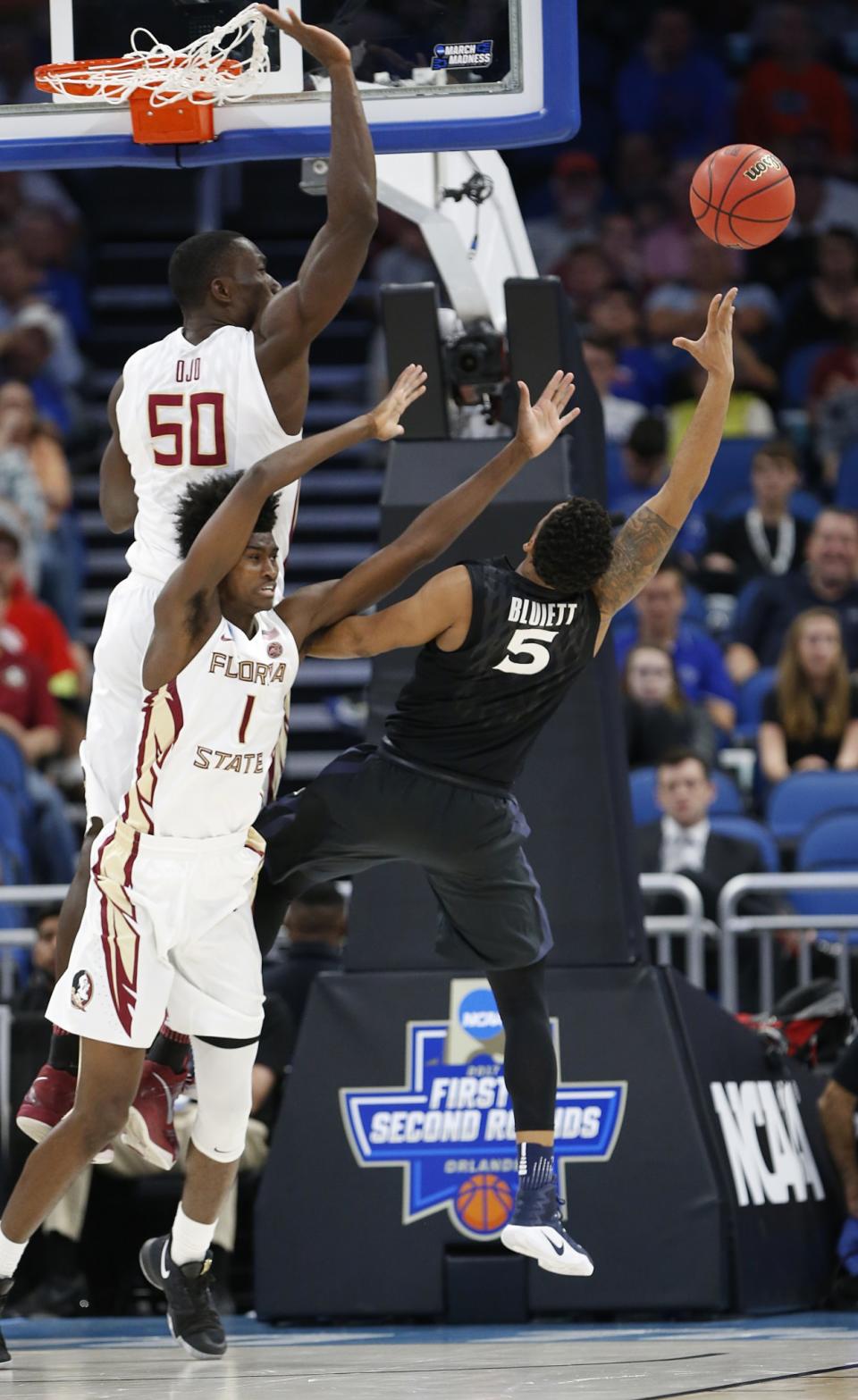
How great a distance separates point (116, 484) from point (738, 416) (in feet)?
27.3

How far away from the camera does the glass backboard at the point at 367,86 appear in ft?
21.1

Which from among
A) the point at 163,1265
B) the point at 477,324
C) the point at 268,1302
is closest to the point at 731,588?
the point at 477,324

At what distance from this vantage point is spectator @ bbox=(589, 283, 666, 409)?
1466 centimetres

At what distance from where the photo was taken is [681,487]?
661 cm

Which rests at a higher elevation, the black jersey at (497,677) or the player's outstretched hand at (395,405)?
the player's outstretched hand at (395,405)

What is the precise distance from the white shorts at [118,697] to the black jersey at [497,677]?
83cm

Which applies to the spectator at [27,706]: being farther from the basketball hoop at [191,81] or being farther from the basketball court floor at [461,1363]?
the basketball hoop at [191,81]

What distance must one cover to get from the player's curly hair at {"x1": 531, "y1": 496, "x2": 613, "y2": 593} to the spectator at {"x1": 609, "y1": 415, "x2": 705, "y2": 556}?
21.7 feet

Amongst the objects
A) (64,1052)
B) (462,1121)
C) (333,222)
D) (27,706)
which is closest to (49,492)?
(27,706)

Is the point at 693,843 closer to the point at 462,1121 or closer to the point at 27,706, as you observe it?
the point at 462,1121

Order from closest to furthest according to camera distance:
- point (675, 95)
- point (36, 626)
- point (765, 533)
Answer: point (36, 626) < point (765, 533) < point (675, 95)

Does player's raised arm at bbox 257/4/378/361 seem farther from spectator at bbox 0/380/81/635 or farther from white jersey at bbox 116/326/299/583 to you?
spectator at bbox 0/380/81/635

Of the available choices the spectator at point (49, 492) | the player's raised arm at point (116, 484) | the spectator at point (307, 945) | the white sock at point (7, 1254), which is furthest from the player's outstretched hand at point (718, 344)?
the spectator at point (49, 492)

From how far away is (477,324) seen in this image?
8.09 meters
